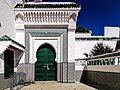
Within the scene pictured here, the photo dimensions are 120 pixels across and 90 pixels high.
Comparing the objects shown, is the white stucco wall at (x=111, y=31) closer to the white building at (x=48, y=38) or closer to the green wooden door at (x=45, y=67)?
the white building at (x=48, y=38)

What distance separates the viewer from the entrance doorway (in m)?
17.0

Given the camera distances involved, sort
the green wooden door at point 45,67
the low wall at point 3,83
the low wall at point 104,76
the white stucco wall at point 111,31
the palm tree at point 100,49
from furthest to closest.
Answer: the white stucco wall at point 111,31 → the palm tree at point 100,49 → the green wooden door at point 45,67 → the low wall at point 3,83 → the low wall at point 104,76

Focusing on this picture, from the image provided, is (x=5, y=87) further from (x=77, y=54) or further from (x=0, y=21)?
(x=77, y=54)

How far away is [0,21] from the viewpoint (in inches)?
455

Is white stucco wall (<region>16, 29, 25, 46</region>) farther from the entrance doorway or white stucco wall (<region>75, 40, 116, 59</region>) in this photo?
white stucco wall (<region>75, 40, 116, 59</region>)

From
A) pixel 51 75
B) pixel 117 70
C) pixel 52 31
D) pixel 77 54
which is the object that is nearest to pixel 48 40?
pixel 52 31

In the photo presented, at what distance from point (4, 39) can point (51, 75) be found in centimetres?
678

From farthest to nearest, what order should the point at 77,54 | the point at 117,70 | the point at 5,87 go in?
1. the point at 77,54
2. the point at 5,87
3. the point at 117,70

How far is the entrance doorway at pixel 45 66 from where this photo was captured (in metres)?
17.0

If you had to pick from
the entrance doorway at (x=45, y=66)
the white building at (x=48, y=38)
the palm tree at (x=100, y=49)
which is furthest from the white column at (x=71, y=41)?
the palm tree at (x=100, y=49)

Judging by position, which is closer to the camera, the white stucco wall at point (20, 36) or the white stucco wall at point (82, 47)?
the white stucco wall at point (20, 36)

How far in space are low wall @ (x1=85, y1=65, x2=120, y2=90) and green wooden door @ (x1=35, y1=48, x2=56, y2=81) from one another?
7.50 ft

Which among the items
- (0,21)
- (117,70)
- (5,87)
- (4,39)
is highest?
(0,21)

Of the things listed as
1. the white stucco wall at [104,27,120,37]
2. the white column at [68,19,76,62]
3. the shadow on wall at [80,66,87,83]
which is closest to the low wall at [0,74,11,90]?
the white column at [68,19,76,62]
